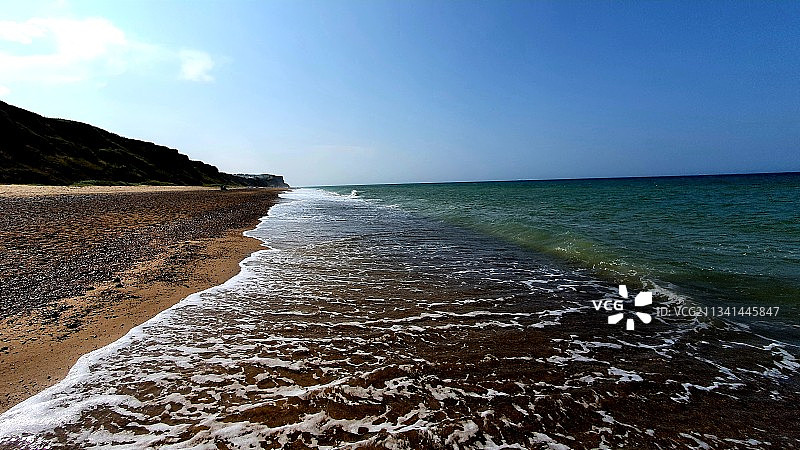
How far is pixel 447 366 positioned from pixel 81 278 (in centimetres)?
823

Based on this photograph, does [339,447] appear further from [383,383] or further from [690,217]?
[690,217]

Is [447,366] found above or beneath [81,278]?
beneath

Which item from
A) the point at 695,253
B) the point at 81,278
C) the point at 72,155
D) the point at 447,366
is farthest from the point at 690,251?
the point at 72,155

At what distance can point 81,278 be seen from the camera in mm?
7902

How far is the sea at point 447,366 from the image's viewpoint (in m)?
3.67

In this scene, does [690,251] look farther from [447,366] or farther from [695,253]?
[447,366]

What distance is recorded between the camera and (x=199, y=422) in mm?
3746

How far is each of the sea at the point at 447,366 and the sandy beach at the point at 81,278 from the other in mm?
469

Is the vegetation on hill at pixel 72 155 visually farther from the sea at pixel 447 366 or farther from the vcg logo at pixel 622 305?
the vcg logo at pixel 622 305

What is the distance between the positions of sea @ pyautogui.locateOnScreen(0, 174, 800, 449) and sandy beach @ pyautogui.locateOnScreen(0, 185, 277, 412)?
0.47m

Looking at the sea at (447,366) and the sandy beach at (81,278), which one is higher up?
the sandy beach at (81,278)

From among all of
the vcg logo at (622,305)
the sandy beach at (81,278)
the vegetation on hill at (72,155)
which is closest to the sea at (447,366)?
the vcg logo at (622,305)

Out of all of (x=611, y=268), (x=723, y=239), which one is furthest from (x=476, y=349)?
(x=723, y=239)

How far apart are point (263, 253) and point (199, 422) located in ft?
30.6
